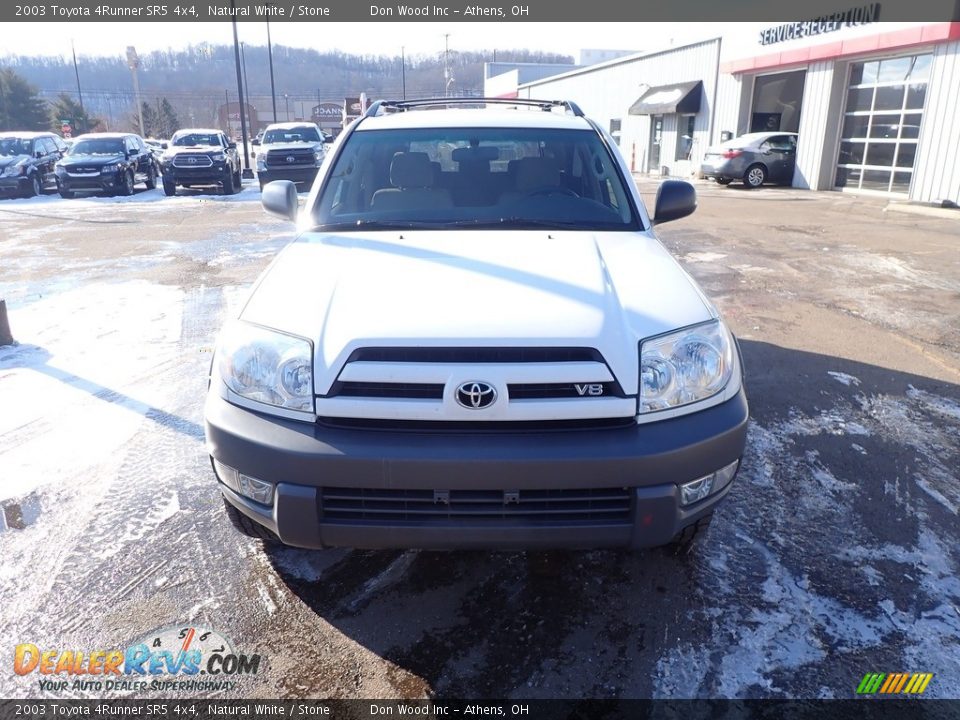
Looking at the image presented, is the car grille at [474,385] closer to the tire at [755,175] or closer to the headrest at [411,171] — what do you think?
the headrest at [411,171]

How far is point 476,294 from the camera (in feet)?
8.55

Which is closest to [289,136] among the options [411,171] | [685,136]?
[685,136]

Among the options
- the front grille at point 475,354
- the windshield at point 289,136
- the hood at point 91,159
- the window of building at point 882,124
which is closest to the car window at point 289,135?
the windshield at point 289,136

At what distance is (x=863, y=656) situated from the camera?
242 cm

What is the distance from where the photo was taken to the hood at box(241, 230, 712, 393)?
7.80 ft

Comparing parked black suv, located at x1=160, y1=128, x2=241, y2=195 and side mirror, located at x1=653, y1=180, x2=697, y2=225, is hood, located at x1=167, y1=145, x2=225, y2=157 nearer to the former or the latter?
parked black suv, located at x1=160, y1=128, x2=241, y2=195

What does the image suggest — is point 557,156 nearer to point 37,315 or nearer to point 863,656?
point 863,656

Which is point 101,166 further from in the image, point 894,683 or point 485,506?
point 894,683

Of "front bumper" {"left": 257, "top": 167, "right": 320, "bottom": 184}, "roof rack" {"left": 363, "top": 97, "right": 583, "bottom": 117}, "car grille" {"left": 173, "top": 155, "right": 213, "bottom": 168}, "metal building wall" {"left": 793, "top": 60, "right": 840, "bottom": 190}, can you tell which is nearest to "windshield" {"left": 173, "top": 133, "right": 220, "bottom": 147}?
"car grille" {"left": 173, "top": 155, "right": 213, "bottom": 168}

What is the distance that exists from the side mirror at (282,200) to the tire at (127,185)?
18.6 metres

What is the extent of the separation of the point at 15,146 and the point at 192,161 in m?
5.32

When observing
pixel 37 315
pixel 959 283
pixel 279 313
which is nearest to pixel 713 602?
pixel 279 313

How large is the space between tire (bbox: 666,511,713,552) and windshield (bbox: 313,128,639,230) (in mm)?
1528

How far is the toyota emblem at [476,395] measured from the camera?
2.30 metres
